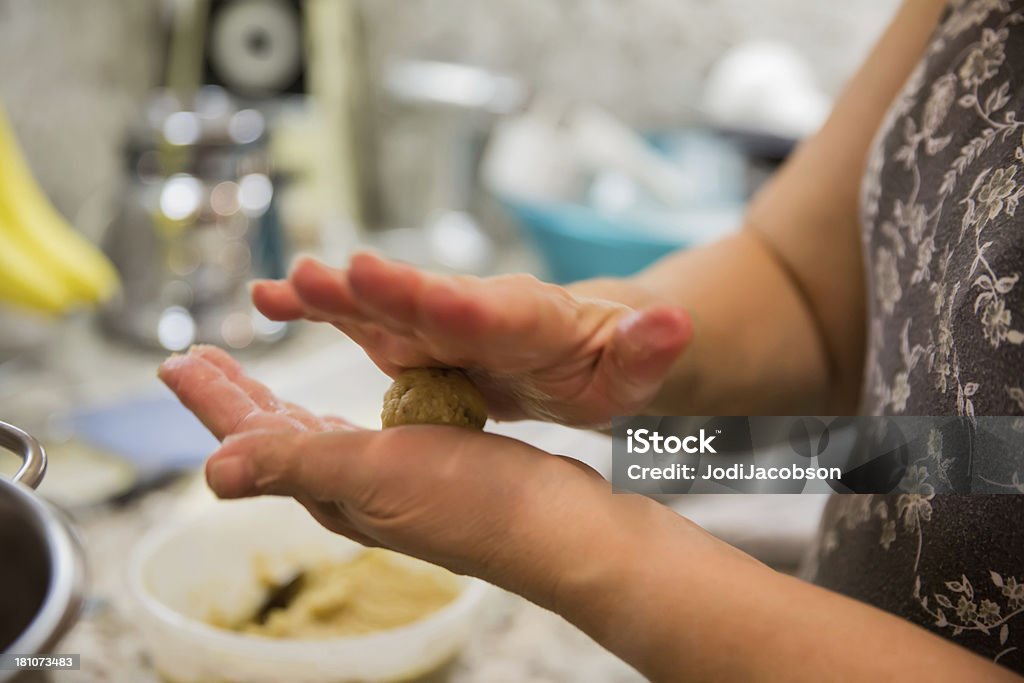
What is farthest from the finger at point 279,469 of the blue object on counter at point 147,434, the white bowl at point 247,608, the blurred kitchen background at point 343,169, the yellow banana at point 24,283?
the yellow banana at point 24,283

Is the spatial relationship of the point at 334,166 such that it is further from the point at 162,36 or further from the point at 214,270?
the point at 214,270

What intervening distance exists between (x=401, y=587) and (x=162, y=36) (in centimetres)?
132

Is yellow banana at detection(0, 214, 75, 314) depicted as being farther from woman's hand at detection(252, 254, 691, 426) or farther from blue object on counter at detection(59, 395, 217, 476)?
woman's hand at detection(252, 254, 691, 426)

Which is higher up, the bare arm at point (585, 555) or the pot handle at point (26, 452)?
the pot handle at point (26, 452)

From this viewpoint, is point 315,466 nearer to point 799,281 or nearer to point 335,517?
point 335,517

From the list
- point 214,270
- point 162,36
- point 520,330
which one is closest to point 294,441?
point 520,330

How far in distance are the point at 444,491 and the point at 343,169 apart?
1.47 meters

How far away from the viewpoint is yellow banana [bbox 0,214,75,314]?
1.09 meters

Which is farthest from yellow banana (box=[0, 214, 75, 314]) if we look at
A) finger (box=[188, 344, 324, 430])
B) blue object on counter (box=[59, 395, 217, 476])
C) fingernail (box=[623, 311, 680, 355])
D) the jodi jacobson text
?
fingernail (box=[623, 311, 680, 355])

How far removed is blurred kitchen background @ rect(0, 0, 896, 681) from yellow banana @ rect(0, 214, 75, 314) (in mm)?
47

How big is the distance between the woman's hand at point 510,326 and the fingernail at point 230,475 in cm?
7

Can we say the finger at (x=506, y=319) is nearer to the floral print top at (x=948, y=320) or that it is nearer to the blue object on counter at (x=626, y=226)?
the floral print top at (x=948, y=320)

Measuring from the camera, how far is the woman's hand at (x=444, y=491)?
38cm

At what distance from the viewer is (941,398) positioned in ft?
A: 1.59
